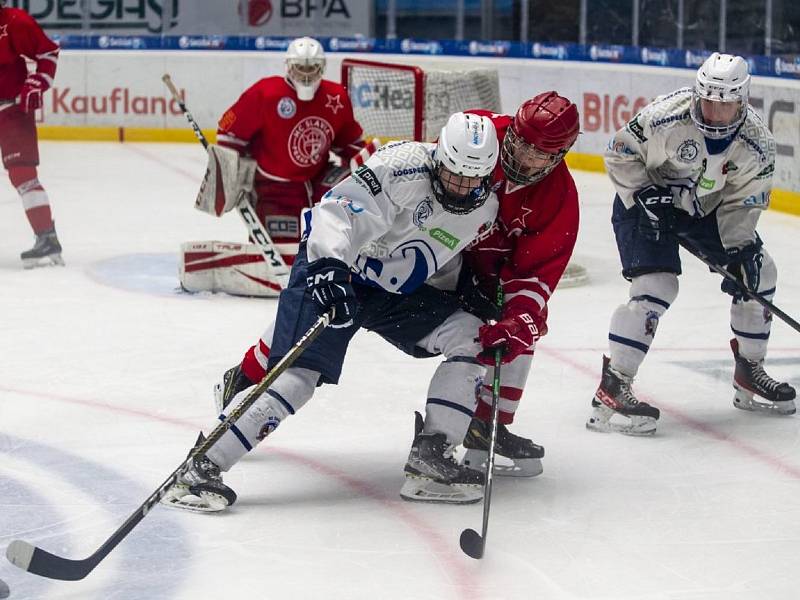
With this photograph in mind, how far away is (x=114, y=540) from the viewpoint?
8.80 ft

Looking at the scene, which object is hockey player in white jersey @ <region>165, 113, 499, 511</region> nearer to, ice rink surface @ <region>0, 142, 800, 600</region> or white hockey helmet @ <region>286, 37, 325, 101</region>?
ice rink surface @ <region>0, 142, 800, 600</region>

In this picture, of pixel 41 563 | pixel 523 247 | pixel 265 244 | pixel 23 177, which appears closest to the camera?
pixel 41 563

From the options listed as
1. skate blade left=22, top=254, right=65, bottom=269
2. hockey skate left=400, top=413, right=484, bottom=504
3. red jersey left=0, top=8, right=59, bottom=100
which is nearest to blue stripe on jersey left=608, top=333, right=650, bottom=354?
hockey skate left=400, top=413, right=484, bottom=504

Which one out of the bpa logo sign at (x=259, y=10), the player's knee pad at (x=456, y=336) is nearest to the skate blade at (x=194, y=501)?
the player's knee pad at (x=456, y=336)

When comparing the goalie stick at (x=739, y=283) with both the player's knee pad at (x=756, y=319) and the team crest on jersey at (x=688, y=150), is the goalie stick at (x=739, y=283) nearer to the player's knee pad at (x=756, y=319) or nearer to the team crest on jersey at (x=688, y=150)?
the player's knee pad at (x=756, y=319)

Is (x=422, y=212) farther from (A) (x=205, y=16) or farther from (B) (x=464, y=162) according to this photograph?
(A) (x=205, y=16)

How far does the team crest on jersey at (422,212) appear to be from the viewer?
3143 mm

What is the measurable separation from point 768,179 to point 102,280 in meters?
2.90

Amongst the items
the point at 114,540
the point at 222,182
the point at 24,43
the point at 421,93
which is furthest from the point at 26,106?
the point at 114,540

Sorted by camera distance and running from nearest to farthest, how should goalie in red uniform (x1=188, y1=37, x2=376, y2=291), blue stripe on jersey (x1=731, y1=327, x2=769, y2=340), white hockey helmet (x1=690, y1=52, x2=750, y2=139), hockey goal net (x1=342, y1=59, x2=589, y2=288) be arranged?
1. white hockey helmet (x1=690, y1=52, x2=750, y2=139)
2. blue stripe on jersey (x1=731, y1=327, x2=769, y2=340)
3. goalie in red uniform (x1=188, y1=37, x2=376, y2=291)
4. hockey goal net (x1=342, y1=59, x2=589, y2=288)

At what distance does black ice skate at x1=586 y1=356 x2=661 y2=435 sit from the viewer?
3.81m

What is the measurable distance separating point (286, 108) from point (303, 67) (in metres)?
0.17

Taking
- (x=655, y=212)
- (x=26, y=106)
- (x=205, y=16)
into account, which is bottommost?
(x=655, y=212)

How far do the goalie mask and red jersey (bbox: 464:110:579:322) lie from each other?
0.20 feet
